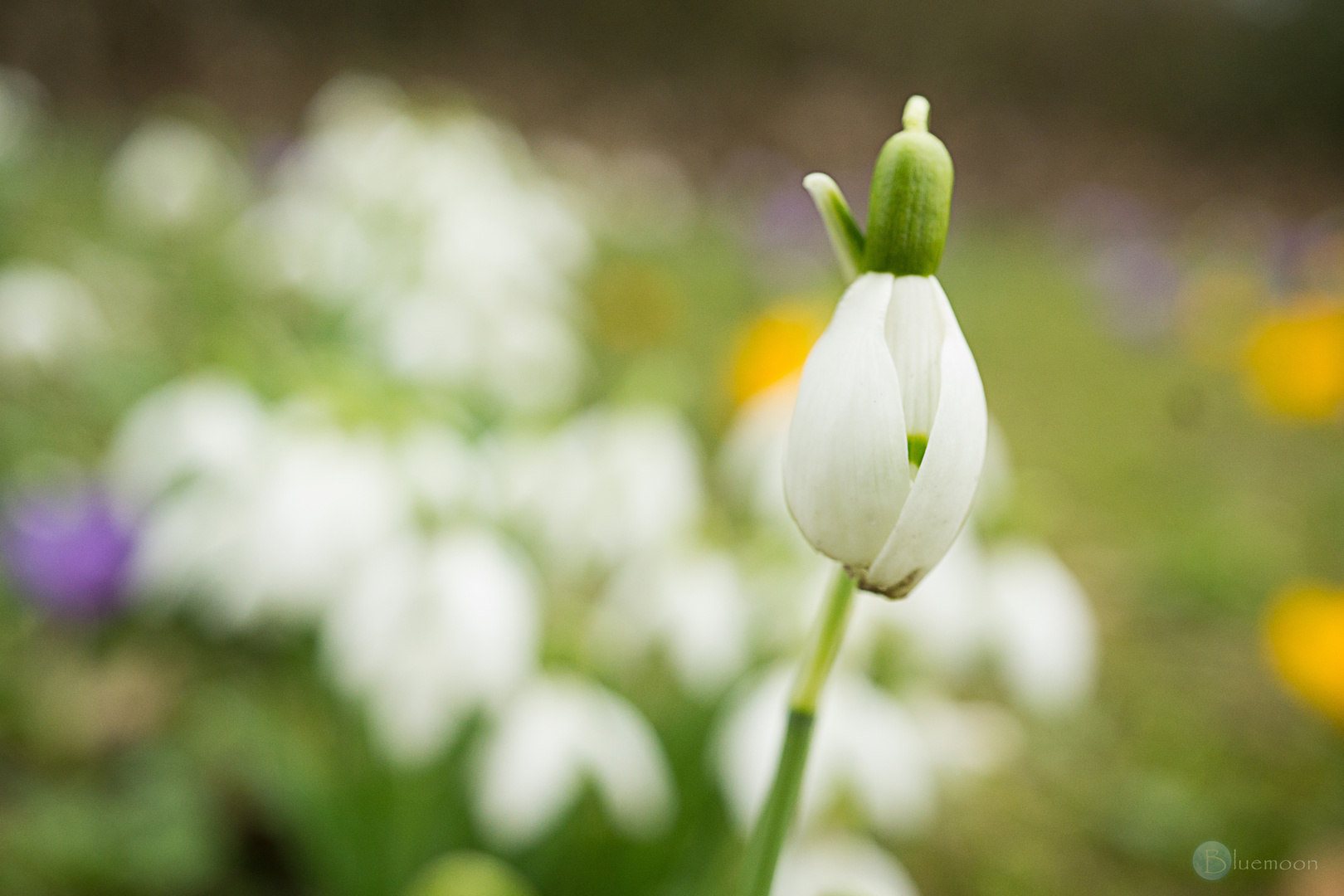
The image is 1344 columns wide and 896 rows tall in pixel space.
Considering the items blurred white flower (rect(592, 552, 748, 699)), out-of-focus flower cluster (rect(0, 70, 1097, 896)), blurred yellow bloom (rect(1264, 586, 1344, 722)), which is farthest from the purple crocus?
blurred yellow bloom (rect(1264, 586, 1344, 722))

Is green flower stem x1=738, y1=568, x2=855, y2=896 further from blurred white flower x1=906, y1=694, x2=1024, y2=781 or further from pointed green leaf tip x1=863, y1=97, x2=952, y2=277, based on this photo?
blurred white flower x1=906, y1=694, x2=1024, y2=781

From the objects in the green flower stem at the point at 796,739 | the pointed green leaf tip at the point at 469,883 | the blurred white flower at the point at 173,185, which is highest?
the blurred white flower at the point at 173,185

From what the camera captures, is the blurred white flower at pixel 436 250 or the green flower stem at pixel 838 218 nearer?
the green flower stem at pixel 838 218

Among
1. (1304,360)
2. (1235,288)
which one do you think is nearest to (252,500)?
(1304,360)

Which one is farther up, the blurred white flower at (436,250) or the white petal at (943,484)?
the blurred white flower at (436,250)

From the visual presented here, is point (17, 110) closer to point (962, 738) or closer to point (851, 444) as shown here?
point (962, 738)

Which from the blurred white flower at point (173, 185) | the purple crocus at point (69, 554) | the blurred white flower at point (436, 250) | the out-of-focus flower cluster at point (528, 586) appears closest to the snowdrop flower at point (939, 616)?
the out-of-focus flower cluster at point (528, 586)
